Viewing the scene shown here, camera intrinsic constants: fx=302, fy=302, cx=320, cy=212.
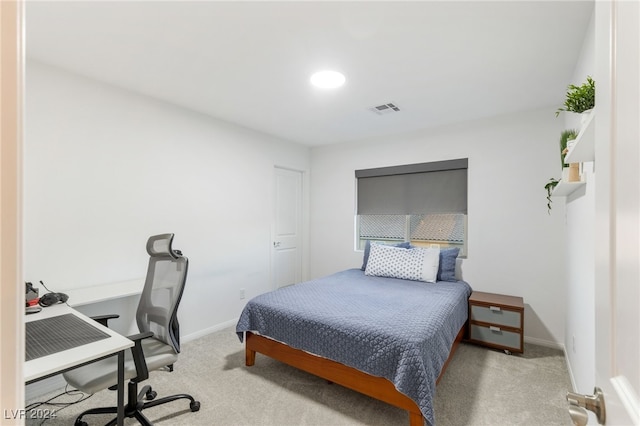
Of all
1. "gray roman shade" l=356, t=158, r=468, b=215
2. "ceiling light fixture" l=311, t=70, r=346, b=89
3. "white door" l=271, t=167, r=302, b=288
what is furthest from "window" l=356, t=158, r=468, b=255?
"ceiling light fixture" l=311, t=70, r=346, b=89

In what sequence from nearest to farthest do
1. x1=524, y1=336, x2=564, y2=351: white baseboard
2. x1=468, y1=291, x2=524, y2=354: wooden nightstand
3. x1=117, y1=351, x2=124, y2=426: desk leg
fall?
x1=117, y1=351, x2=124, y2=426: desk leg → x1=468, y1=291, x2=524, y2=354: wooden nightstand → x1=524, y1=336, x2=564, y2=351: white baseboard

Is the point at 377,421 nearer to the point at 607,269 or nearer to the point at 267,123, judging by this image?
A: the point at 607,269

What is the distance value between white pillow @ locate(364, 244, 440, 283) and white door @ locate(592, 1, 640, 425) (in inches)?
108

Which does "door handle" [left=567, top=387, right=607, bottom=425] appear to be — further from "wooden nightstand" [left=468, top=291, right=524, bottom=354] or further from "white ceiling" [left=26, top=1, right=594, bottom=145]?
"wooden nightstand" [left=468, top=291, right=524, bottom=354]

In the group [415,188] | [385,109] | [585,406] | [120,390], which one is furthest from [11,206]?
[415,188]

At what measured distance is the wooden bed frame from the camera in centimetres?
183

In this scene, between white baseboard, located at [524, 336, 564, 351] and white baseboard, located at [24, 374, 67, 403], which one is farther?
white baseboard, located at [524, 336, 564, 351]

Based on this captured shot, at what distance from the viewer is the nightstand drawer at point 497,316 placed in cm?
285

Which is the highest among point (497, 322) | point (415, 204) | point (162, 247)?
point (415, 204)

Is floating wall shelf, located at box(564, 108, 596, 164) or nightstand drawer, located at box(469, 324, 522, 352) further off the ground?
floating wall shelf, located at box(564, 108, 596, 164)

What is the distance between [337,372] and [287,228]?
8.68 ft

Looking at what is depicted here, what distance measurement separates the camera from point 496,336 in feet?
9.62

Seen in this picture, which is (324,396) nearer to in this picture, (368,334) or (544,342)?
(368,334)

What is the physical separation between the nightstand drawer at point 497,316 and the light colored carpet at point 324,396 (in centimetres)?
30
